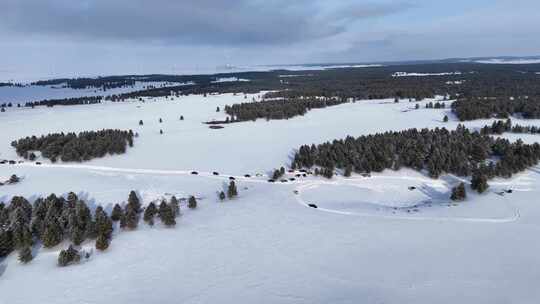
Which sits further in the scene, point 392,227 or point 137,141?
point 137,141

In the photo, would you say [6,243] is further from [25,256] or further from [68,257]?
[68,257]

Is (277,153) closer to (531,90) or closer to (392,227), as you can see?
(392,227)

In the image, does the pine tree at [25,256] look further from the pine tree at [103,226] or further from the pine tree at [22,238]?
the pine tree at [103,226]

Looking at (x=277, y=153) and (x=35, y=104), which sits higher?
(x=35, y=104)

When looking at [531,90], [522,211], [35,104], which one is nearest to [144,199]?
[522,211]

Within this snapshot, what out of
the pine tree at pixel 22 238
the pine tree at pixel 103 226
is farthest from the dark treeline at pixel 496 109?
the pine tree at pixel 22 238

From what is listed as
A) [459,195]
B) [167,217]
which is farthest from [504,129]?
[167,217]

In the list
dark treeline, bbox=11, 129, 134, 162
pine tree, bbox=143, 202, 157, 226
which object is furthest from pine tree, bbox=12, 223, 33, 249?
dark treeline, bbox=11, 129, 134, 162
